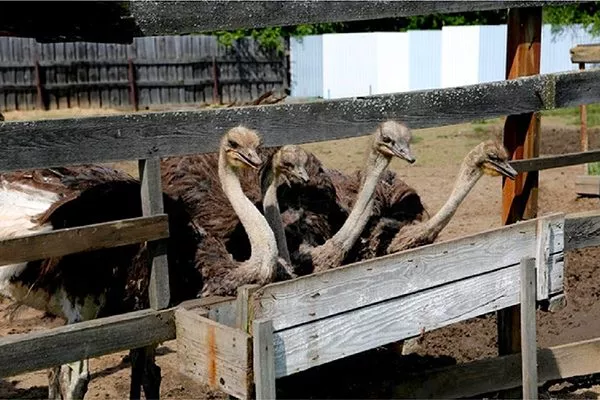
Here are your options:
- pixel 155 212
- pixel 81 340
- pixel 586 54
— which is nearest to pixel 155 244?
pixel 155 212

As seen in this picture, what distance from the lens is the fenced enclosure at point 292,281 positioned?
10.7 feet

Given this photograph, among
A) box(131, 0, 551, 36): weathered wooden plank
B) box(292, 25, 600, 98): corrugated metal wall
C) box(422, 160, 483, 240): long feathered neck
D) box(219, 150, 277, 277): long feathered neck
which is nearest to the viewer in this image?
box(131, 0, 551, 36): weathered wooden plank

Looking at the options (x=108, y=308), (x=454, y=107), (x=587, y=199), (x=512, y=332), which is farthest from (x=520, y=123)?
(x=587, y=199)

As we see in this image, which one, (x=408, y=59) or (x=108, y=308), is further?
(x=408, y=59)

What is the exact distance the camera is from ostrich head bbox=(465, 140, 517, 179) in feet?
15.5

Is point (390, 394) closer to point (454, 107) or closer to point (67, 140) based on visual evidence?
point (454, 107)

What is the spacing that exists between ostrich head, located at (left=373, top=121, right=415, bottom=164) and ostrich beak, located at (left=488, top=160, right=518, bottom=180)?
380 millimetres

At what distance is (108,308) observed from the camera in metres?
4.73

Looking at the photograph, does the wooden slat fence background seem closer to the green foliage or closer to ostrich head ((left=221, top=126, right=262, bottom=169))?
the green foliage

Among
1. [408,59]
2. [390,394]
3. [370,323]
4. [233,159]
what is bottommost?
[390,394]

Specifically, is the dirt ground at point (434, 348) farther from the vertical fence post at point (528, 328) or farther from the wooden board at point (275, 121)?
the wooden board at point (275, 121)

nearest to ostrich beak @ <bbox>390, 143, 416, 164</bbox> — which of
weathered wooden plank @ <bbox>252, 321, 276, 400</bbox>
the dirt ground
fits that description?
the dirt ground

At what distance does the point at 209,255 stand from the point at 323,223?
97 centimetres

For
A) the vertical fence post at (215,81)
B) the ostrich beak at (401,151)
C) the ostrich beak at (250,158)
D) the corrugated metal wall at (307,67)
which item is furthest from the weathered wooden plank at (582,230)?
the corrugated metal wall at (307,67)
